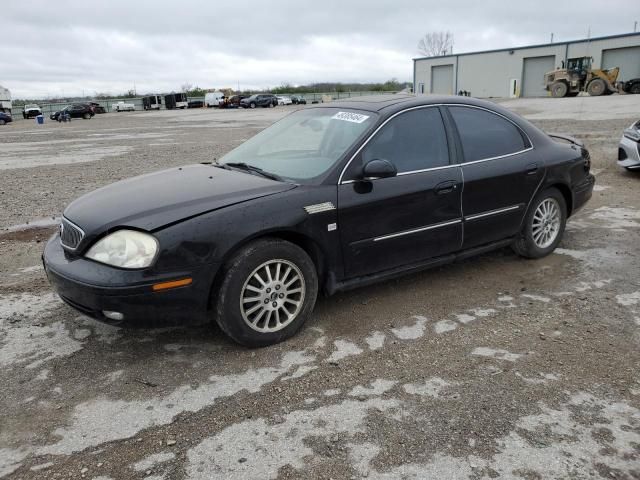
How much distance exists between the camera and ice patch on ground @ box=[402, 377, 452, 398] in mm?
2926

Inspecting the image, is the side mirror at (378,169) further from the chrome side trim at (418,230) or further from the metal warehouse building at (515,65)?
the metal warehouse building at (515,65)

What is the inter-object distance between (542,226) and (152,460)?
397cm

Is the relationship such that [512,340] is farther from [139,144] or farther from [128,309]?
[139,144]

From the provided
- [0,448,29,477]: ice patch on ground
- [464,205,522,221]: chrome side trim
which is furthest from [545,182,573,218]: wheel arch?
[0,448,29,477]: ice patch on ground

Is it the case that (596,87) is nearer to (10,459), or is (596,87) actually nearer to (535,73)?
(535,73)

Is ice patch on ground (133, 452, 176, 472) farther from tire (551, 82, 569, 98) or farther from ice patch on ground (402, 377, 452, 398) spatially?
tire (551, 82, 569, 98)

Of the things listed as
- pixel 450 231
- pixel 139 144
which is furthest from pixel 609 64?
pixel 450 231

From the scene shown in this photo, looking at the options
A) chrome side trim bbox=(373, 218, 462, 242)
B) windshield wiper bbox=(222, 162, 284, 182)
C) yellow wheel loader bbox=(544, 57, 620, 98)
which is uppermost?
yellow wheel loader bbox=(544, 57, 620, 98)

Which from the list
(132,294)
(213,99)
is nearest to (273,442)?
(132,294)

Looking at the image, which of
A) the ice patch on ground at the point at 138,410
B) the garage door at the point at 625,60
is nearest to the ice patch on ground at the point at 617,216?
the ice patch on ground at the point at 138,410

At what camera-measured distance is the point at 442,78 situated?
6034 centimetres

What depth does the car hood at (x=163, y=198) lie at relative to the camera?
10.4ft

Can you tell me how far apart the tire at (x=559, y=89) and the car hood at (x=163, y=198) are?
40913mm

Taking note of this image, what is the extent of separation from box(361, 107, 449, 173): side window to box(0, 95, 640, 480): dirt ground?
109cm
